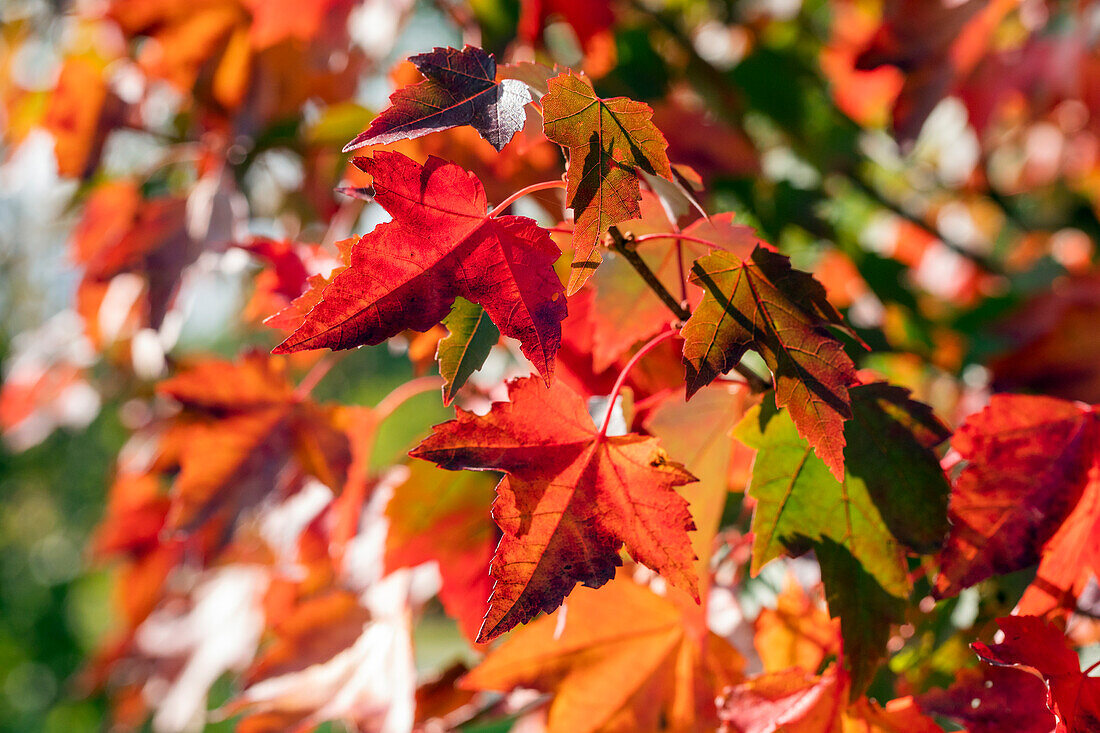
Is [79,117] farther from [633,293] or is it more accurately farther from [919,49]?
[919,49]

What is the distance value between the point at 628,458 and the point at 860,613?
0.14m

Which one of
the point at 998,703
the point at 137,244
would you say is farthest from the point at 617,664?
the point at 137,244

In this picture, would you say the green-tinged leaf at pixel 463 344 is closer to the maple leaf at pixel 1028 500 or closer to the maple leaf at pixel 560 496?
the maple leaf at pixel 560 496

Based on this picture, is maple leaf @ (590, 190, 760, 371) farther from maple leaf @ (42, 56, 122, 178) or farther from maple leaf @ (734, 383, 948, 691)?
maple leaf @ (42, 56, 122, 178)

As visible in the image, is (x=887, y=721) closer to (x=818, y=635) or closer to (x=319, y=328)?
(x=818, y=635)

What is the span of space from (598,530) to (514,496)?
0.13ft

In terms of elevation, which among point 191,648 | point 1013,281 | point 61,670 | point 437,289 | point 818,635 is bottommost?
point 61,670

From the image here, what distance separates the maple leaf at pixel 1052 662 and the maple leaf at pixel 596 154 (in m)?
0.23

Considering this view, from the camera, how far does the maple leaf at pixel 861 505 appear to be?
34 centimetres

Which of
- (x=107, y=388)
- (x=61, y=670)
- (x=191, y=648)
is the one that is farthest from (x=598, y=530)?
(x=61, y=670)

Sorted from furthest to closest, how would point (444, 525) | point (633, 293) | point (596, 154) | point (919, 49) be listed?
point (919, 49)
point (444, 525)
point (633, 293)
point (596, 154)

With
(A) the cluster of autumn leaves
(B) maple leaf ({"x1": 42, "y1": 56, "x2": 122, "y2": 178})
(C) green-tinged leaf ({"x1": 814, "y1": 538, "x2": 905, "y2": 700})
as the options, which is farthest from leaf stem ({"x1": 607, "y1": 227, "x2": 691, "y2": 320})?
(B) maple leaf ({"x1": 42, "y1": 56, "x2": 122, "y2": 178})

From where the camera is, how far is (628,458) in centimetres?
33

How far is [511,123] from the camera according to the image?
285 mm
